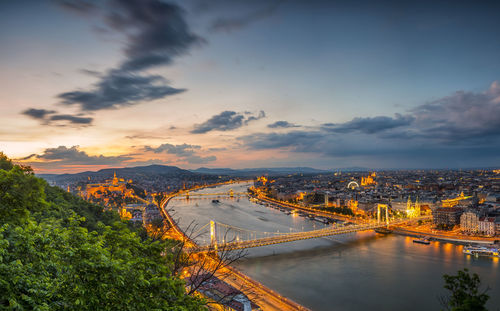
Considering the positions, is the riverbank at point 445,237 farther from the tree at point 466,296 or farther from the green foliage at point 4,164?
the green foliage at point 4,164

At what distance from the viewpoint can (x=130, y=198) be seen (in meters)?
33.5

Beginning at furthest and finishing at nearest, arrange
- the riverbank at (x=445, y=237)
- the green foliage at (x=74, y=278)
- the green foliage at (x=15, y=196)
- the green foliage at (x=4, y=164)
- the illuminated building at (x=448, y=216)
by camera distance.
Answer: the illuminated building at (x=448, y=216) < the riverbank at (x=445, y=237) < the green foliage at (x=4, y=164) < the green foliage at (x=15, y=196) < the green foliage at (x=74, y=278)

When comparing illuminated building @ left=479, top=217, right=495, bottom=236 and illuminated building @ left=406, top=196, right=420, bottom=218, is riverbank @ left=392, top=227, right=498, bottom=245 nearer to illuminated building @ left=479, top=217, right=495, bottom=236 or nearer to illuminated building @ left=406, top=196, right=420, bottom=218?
illuminated building @ left=479, top=217, right=495, bottom=236

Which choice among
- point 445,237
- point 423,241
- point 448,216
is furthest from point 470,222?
point 423,241

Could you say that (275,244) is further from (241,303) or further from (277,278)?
(241,303)

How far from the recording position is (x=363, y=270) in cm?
1072

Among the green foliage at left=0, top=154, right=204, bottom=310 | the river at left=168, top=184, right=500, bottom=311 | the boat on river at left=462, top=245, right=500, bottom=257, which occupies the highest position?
the green foliage at left=0, top=154, right=204, bottom=310

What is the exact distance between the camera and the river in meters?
8.37

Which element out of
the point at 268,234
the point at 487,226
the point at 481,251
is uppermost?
the point at 487,226

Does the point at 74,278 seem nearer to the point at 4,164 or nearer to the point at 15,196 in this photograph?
the point at 15,196

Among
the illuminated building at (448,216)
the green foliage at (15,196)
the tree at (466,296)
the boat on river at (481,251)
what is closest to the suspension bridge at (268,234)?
the illuminated building at (448,216)

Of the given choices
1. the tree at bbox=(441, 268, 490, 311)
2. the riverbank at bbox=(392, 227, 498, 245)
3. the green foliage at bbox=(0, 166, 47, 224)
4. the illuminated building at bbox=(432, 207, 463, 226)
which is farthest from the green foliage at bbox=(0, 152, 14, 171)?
the illuminated building at bbox=(432, 207, 463, 226)

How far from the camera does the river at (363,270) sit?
8367mm

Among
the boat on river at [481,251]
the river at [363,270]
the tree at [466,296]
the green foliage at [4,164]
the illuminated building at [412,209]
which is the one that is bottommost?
the river at [363,270]
